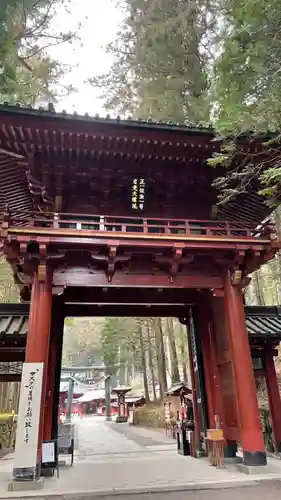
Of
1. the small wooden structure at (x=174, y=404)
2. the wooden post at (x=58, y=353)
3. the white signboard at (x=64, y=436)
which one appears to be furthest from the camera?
the small wooden structure at (x=174, y=404)

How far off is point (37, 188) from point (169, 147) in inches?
118

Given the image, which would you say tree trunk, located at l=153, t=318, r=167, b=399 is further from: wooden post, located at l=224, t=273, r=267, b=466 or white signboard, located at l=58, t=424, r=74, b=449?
wooden post, located at l=224, t=273, r=267, b=466

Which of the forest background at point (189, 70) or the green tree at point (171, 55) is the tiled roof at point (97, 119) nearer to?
the forest background at point (189, 70)

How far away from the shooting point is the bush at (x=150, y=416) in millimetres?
22484

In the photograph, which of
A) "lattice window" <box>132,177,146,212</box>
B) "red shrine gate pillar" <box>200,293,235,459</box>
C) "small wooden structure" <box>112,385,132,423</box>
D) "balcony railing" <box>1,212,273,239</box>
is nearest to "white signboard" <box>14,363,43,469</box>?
"balcony railing" <box>1,212,273,239</box>

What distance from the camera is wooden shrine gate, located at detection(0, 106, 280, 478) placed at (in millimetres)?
6488

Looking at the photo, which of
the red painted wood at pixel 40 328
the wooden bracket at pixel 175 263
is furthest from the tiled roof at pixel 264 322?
the red painted wood at pixel 40 328

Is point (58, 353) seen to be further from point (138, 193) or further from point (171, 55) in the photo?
point (171, 55)

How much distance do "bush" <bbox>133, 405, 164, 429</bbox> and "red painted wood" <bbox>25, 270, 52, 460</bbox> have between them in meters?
17.9

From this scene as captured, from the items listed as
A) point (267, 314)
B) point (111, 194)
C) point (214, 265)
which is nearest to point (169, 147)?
point (111, 194)

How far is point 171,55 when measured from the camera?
11602mm

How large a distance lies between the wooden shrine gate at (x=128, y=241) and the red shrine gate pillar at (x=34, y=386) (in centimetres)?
2

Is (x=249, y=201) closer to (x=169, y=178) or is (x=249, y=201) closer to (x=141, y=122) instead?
(x=169, y=178)

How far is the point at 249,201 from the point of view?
8.73 meters
